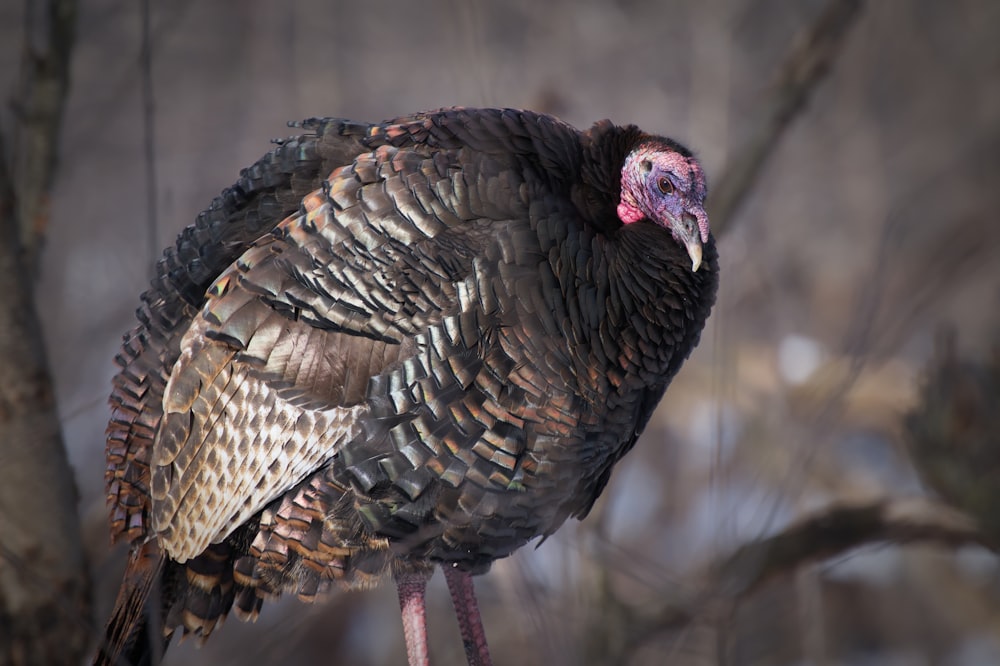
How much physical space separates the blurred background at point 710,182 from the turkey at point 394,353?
206cm

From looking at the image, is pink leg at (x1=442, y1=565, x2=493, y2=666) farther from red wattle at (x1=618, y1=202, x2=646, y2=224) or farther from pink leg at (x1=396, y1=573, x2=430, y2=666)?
red wattle at (x1=618, y1=202, x2=646, y2=224)

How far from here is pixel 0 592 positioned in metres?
2.68

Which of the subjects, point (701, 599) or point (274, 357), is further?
point (274, 357)

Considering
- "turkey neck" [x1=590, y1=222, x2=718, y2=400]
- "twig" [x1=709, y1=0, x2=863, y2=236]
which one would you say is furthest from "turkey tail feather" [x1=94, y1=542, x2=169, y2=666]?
"twig" [x1=709, y1=0, x2=863, y2=236]

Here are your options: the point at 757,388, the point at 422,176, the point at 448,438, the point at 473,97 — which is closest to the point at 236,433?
the point at 448,438

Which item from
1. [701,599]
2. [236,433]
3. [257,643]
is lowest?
[257,643]

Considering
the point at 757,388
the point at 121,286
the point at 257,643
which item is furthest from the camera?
the point at 121,286

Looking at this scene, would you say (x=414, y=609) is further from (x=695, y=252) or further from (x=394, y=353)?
(x=695, y=252)

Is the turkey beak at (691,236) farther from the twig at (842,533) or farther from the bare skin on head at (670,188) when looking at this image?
the twig at (842,533)

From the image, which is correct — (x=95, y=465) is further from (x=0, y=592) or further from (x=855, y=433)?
(x=855, y=433)

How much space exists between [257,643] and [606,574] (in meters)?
2.76

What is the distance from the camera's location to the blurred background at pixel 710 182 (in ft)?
19.3

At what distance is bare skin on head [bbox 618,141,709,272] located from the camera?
2.45 meters

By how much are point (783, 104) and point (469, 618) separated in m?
2.66
